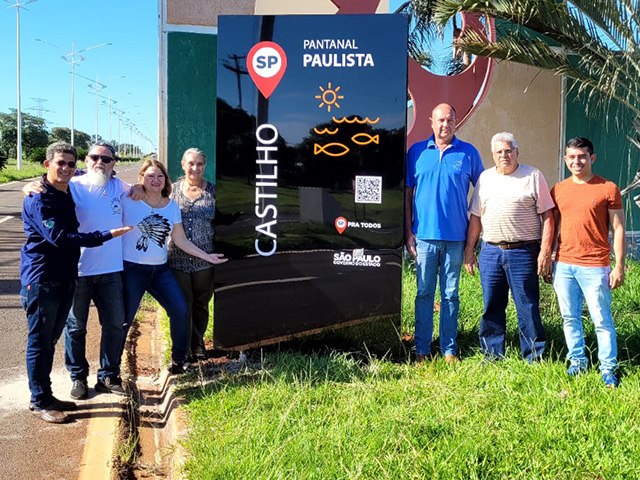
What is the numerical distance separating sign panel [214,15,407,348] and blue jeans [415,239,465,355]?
22 centimetres

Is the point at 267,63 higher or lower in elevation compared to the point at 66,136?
lower

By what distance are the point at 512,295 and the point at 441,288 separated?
0.53m

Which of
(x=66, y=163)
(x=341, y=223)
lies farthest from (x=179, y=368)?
(x=66, y=163)

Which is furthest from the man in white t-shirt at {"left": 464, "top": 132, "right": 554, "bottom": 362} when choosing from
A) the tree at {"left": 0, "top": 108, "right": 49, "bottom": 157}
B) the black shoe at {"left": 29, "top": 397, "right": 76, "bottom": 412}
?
the tree at {"left": 0, "top": 108, "right": 49, "bottom": 157}

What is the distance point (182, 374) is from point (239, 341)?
1.84 feet

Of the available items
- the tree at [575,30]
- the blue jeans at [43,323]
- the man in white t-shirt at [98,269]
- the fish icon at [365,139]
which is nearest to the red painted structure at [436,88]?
the tree at [575,30]

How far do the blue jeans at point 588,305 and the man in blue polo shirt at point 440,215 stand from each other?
0.78m

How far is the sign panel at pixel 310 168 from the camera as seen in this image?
16.7 feet

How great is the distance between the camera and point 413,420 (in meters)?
3.80

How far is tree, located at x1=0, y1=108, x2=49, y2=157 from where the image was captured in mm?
77062

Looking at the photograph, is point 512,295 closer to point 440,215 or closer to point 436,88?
point 440,215

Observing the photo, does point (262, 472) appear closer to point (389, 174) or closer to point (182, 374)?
point (182, 374)

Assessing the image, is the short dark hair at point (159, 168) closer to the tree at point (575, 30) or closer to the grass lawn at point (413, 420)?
the grass lawn at point (413, 420)

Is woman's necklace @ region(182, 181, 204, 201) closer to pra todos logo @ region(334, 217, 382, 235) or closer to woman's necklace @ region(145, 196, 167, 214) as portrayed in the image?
woman's necklace @ region(145, 196, 167, 214)
